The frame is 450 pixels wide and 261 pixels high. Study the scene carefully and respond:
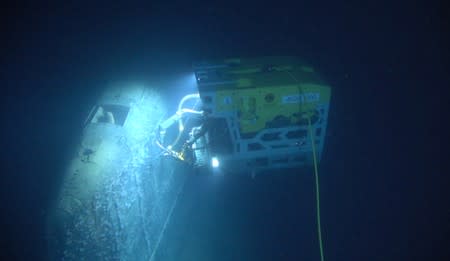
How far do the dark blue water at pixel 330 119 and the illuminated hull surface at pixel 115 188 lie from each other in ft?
0.48

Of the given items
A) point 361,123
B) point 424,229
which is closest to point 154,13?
point 361,123

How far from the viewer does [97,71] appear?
3.98 meters

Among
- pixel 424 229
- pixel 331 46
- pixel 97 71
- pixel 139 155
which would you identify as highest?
pixel 331 46

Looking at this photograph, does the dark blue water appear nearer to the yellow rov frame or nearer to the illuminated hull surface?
the illuminated hull surface

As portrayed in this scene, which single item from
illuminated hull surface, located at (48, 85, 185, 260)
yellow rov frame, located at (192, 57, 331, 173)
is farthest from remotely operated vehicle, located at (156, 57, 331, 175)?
illuminated hull surface, located at (48, 85, 185, 260)

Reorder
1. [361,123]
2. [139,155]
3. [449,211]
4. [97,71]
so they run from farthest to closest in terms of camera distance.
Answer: [361,123] → [449,211] → [97,71] → [139,155]

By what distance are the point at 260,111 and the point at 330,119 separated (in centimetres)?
271

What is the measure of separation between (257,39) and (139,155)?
14.2 ft

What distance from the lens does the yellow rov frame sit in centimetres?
396

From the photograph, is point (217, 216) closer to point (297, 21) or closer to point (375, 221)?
point (375, 221)

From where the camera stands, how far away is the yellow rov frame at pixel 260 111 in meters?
3.96

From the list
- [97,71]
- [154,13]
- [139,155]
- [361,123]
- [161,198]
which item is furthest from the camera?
[361,123]

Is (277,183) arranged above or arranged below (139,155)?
below

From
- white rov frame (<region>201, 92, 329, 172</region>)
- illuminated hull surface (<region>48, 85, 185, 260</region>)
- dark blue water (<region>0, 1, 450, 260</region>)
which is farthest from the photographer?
white rov frame (<region>201, 92, 329, 172</region>)
